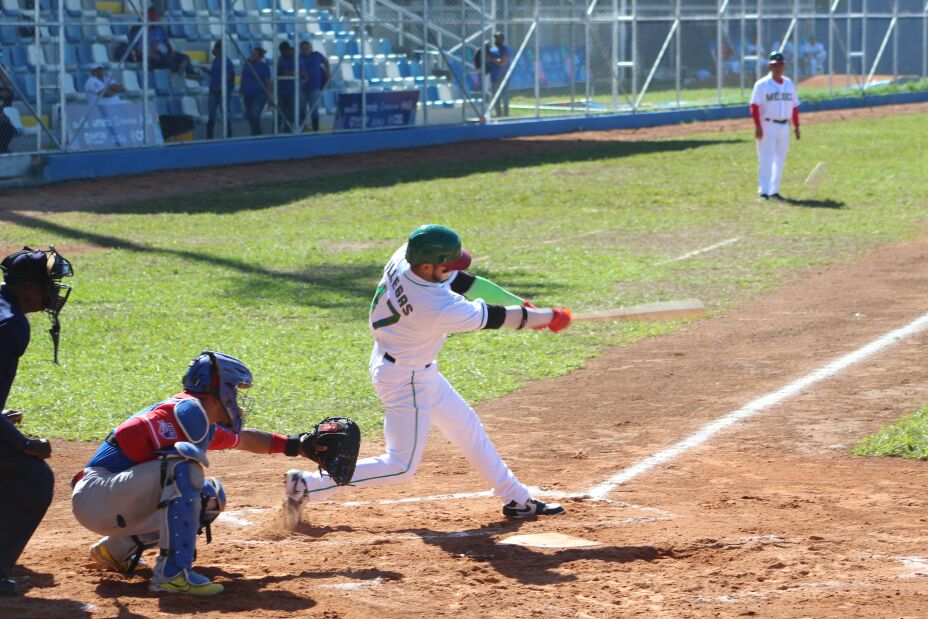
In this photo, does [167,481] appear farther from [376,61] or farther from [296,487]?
[376,61]

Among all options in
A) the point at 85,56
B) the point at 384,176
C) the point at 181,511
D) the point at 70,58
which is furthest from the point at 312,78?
the point at 181,511

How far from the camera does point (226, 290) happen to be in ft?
44.4

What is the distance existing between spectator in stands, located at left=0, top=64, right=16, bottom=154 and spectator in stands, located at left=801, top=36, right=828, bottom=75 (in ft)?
88.2

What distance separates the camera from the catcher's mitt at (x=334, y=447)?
603cm

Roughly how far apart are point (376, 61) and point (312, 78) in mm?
3041

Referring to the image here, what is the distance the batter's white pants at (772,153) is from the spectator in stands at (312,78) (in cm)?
1066

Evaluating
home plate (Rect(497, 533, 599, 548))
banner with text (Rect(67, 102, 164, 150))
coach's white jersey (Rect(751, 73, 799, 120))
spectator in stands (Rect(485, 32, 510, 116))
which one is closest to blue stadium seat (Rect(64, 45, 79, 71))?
banner with text (Rect(67, 102, 164, 150))

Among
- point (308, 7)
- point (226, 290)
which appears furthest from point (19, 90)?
point (226, 290)

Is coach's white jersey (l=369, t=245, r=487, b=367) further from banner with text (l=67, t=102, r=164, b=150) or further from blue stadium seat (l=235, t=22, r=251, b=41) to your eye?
blue stadium seat (l=235, t=22, r=251, b=41)

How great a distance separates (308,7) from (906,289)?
17.8 m

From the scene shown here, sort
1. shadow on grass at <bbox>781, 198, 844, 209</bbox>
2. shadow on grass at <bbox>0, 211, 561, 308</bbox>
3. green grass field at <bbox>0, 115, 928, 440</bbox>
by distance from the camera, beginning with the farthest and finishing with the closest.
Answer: shadow on grass at <bbox>781, 198, 844, 209</bbox>
shadow on grass at <bbox>0, 211, 561, 308</bbox>
green grass field at <bbox>0, 115, 928, 440</bbox>

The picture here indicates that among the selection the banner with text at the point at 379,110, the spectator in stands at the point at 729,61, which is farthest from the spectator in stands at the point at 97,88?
the spectator in stands at the point at 729,61

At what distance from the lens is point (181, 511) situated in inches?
209

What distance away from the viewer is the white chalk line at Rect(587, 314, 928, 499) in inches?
289
